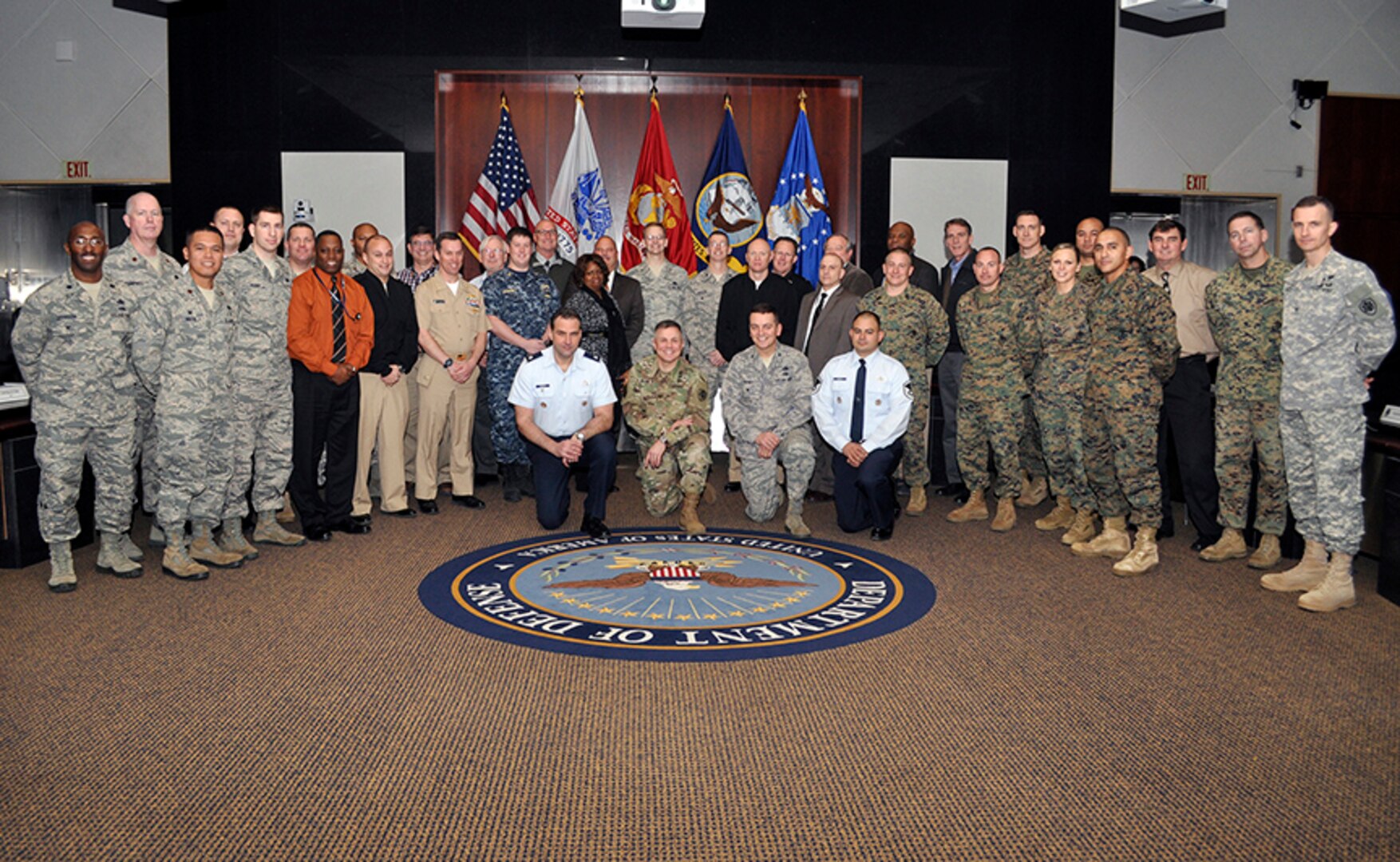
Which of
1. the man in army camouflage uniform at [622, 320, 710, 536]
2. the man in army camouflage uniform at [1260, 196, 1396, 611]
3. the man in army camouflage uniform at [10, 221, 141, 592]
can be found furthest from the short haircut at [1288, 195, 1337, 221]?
the man in army camouflage uniform at [10, 221, 141, 592]

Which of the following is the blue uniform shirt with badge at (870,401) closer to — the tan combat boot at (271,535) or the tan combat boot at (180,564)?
the tan combat boot at (271,535)

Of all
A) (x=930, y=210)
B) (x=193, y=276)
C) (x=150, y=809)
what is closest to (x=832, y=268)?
(x=930, y=210)

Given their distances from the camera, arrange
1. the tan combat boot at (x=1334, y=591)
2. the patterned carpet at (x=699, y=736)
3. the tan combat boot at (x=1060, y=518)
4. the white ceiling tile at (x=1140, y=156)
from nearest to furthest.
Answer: the patterned carpet at (x=699, y=736), the tan combat boot at (x=1334, y=591), the tan combat boot at (x=1060, y=518), the white ceiling tile at (x=1140, y=156)

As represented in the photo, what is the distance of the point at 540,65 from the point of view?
7.95 meters

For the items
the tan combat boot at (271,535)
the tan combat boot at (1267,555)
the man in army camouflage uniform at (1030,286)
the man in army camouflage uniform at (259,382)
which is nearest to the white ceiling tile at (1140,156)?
the man in army camouflage uniform at (1030,286)

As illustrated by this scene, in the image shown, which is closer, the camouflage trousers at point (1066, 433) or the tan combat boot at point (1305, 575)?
the tan combat boot at point (1305, 575)

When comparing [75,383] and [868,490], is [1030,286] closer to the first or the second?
[868,490]

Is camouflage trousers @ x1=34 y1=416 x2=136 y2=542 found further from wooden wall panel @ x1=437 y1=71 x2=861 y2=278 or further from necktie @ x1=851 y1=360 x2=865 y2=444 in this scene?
wooden wall panel @ x1=437 y1=71 x2=861 y2=278

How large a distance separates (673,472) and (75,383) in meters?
2.90

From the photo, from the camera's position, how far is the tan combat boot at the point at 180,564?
4434mm

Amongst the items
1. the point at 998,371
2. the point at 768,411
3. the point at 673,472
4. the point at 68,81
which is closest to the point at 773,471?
the point at 768,411

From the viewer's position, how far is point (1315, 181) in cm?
896

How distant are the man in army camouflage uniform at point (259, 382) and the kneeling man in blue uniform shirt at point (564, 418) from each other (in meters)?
1.25

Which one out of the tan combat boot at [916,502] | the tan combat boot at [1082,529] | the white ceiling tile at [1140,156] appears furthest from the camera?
the white ceiling tile at [1140,156]
